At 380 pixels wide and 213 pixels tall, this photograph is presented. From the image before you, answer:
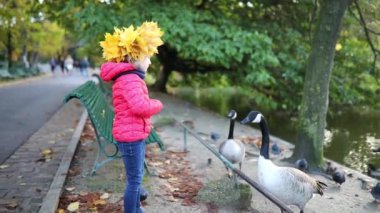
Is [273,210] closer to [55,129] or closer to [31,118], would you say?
[55,129]

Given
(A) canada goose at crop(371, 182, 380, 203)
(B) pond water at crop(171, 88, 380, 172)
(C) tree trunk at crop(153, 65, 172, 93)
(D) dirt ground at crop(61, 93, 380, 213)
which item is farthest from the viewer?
(C) tree trunk at crop(153, 65, 172, 93)

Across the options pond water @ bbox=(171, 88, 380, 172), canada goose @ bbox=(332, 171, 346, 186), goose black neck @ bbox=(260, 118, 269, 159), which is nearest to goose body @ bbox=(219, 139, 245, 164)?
goose black neck @ bbox=(260, 118, 269, 159)

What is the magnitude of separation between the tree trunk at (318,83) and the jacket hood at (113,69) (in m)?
4.29

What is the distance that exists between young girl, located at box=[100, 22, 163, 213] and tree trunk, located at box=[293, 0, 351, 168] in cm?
409

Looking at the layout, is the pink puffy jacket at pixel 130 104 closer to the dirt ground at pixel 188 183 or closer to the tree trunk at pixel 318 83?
the dirt ground at pixel 188 183

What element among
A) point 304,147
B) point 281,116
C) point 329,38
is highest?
point 329,38

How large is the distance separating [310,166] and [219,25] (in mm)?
8217

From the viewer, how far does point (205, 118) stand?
44.5ft

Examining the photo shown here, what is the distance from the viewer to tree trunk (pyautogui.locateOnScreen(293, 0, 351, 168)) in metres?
7.20

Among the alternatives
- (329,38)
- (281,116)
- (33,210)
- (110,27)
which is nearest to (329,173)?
(329,38)

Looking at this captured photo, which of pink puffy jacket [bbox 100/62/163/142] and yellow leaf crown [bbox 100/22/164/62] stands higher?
yellow leaf crown [bbox 100/22/164/62]

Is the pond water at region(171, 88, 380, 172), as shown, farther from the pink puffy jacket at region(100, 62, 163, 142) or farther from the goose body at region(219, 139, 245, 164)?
the pink puffy jacket at region(100, 62, 163, 142)

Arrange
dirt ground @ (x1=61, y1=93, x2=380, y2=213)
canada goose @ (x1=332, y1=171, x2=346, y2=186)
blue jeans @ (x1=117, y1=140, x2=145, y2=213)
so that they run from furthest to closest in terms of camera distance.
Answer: canada goose @ (x1=332, y1=171, x2=346, y2=186), dirt ground @ (x1=61, y1=93, x2=380, y2=213), blue jeans @ (x1=117, y1=140, x2=145, y2=213)

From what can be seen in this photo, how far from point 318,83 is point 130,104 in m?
4.42
